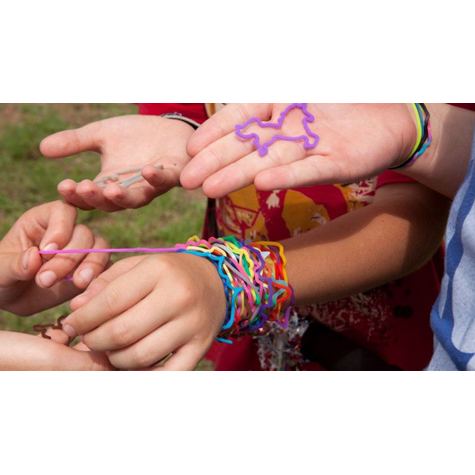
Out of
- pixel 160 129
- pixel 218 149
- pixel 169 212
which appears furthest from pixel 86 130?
pixel 169 212

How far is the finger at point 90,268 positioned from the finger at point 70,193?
9cm

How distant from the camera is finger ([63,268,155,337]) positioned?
98cm

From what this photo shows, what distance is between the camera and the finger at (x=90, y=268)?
119 cm

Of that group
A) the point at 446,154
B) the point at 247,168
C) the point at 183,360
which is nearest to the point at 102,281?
the point at 183,360

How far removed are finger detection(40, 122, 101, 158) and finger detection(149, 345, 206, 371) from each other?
0.52m

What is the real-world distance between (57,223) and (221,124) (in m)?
0.39

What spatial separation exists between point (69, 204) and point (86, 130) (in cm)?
18

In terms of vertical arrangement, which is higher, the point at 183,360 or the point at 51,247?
the point at 51,247

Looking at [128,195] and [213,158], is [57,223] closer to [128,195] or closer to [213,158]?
[128,195]

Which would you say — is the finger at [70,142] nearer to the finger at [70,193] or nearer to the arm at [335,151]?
the finger at [70,193]

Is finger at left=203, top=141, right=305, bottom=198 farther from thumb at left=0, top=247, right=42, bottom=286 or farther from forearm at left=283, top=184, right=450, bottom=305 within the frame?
thumb at left=0, top=247, right=42, bottom=286

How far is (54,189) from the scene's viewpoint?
10.6ft

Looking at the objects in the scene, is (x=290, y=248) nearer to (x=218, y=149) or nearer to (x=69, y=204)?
(x=218, y=149)

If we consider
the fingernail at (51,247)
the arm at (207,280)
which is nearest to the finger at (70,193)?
the fingernail at (51,247)
